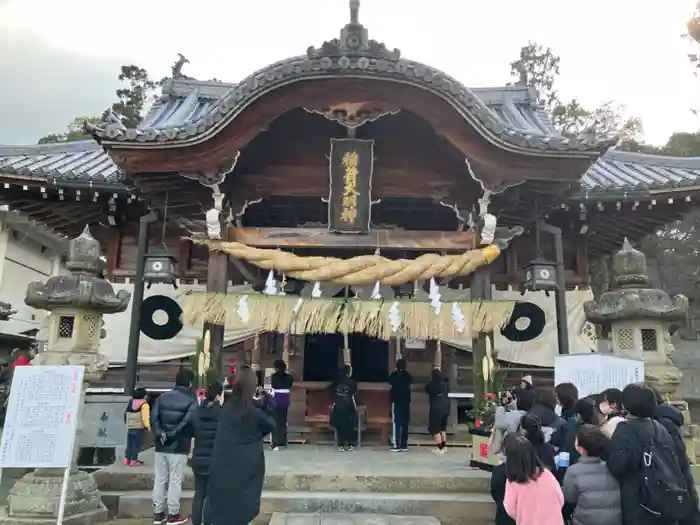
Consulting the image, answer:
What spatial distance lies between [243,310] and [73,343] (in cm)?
226

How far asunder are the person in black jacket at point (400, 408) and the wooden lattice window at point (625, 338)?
379 centimetres

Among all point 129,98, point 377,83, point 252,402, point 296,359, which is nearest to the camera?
point 252,402

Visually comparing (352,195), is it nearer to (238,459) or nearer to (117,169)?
(238,459)

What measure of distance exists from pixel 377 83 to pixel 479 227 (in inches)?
109

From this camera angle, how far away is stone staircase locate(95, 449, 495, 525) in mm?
6285

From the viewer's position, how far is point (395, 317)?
7.86m

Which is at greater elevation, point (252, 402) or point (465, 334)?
point (465, 334)

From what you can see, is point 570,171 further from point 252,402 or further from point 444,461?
point 252,402

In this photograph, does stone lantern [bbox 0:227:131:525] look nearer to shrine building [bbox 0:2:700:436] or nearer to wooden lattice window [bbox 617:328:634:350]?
shrine building [bbox 0:2:700:436]

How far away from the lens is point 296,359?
452 inches

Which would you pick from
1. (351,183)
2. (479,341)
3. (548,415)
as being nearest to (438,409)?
(479,341)

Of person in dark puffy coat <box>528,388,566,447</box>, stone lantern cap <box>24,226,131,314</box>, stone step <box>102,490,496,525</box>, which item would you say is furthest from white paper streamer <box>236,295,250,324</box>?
person in dark puffy coat <box>528,388,566,447</box>

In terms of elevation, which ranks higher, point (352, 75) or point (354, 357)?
point (352, 75)

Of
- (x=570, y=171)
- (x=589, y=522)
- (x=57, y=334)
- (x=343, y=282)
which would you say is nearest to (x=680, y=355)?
(x=570, y=171)
